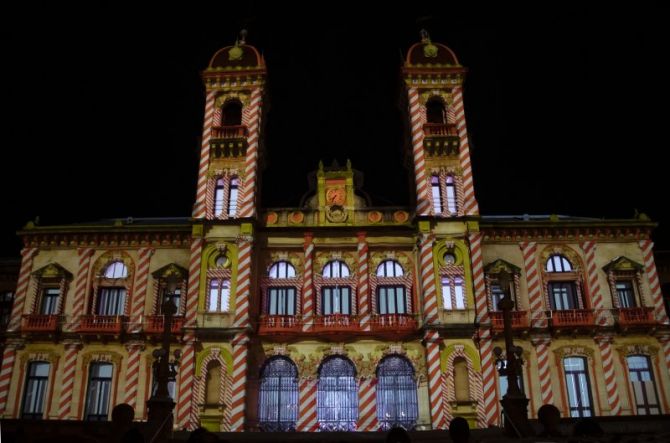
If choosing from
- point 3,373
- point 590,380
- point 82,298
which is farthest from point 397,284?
point 3,373

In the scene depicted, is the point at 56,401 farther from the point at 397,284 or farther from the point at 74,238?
the point at 397,284

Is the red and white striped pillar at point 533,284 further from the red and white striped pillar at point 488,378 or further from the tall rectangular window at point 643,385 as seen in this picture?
the tall rectangular window at point 643,385

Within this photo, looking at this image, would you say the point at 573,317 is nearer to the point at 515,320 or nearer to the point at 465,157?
the point at 515,320

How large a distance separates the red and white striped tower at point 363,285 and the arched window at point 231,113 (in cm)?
1037

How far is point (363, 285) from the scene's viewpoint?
2908cm

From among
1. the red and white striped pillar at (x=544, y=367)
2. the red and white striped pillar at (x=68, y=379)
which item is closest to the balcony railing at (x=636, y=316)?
the red and white striped pillar at (x=544, y=367)

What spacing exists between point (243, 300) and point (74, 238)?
10743mm

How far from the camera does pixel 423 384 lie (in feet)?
89.0

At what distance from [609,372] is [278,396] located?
16636 millimetres

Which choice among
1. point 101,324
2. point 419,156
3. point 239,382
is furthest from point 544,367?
point 101,324

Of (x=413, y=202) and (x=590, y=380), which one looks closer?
(x=590, y=380)

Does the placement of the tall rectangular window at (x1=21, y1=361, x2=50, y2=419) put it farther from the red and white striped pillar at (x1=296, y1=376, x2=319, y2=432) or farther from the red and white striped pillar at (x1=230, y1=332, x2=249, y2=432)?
the red and white striped pillar at (x1=296, y1=376, x2=319, y2=432)

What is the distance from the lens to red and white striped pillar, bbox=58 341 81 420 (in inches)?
1074

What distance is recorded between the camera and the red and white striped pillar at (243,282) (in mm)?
27281
